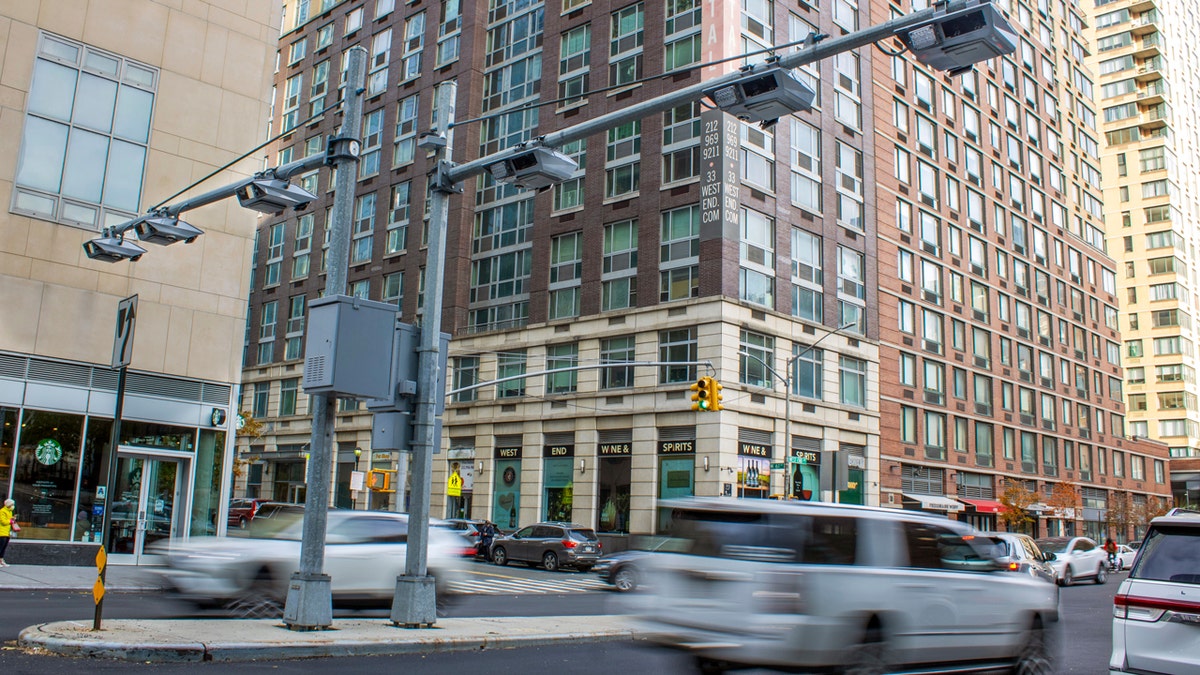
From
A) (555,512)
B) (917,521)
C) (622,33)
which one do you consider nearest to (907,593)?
(917,521)

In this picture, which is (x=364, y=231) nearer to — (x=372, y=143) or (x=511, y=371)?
(x=372, y=143)

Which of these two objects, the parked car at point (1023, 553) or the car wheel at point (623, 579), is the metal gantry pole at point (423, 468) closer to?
the car wheel at point (623, 579)

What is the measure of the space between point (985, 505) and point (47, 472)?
4603 cm

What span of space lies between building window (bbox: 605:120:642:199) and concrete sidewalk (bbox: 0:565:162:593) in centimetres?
2838

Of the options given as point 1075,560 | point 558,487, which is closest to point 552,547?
point 558,487

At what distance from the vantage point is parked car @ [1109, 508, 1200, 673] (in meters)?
6.99

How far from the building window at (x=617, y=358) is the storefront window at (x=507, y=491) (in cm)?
642

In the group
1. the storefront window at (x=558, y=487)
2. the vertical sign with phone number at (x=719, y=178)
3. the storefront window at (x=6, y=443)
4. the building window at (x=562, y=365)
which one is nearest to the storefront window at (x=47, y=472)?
the storefront window at (x=6, y=443)

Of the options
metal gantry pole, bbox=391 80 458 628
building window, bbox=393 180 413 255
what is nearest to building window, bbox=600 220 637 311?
building window, bbox=393 180 413 255

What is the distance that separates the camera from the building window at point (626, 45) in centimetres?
4562

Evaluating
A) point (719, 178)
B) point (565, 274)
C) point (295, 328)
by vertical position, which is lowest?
point (295, 328)

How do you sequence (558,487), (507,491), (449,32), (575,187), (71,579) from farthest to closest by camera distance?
(449,32) < (575,187) < (507,491) < (558,487) < (71,579)

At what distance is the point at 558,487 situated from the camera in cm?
4566

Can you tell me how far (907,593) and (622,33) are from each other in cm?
4130
